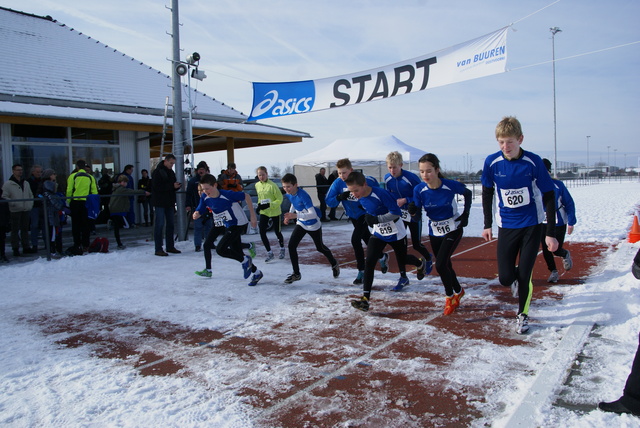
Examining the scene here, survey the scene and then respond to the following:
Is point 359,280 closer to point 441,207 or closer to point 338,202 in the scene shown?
point 338,202

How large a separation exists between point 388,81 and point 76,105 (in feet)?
33.2

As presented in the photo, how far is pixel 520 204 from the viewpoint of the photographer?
4594 millimetres

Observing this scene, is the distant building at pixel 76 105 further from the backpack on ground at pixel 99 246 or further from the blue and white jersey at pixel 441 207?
the blue and white jersey at pixel 441 207

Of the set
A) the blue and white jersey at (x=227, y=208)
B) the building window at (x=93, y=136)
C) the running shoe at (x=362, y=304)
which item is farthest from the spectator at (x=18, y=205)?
the running shoe at (x=362, y=304)

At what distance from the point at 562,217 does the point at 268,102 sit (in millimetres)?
8512

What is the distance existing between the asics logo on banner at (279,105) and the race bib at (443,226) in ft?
25.7

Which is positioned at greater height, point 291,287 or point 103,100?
point 103,100

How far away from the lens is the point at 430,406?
10.5 feet

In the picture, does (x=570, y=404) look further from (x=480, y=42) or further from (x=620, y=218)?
(x=620, y=218)

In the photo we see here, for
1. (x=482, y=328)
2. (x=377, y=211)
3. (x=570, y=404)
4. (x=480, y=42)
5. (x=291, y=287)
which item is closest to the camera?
(x=570, y=404)

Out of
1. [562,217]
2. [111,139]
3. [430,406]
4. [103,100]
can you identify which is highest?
[103,100]

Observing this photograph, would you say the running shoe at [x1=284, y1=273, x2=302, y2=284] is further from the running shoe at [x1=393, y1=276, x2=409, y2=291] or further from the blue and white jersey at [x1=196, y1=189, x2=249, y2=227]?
the running shoe at [x1=393, y1=276, x2=409, y2=291]

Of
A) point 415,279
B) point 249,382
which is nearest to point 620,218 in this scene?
point 415,279

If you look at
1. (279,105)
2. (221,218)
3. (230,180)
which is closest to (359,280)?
(221,218)
